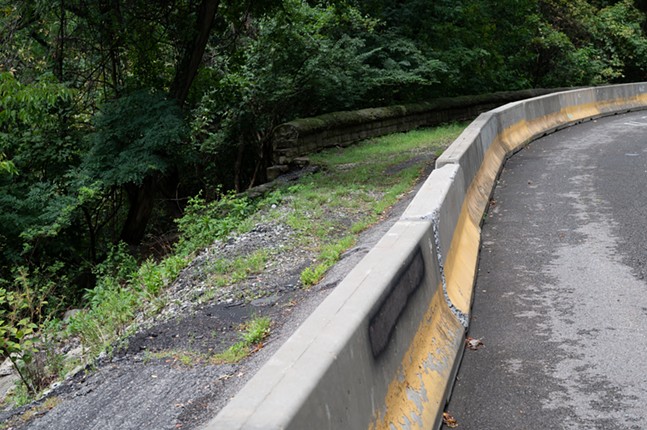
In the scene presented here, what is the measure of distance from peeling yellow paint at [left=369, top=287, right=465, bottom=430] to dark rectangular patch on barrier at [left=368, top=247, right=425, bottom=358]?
0.75 feet

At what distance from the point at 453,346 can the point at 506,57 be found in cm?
2721

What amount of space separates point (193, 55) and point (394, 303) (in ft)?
45.8

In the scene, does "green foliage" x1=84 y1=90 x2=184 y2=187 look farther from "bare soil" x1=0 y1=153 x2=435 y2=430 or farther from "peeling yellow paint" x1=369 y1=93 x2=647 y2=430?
"peeling yellow paint" x1=369 y1=93 x2=647 y2=430

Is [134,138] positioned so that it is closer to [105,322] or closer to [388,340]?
[105,322]

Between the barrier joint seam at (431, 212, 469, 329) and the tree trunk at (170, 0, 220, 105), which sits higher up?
the tree trunk at (170, 0, 220, 105)

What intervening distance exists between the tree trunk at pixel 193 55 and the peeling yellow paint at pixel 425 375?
12.7 meters

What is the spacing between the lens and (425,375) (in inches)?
179

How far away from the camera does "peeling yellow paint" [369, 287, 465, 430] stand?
3896mm

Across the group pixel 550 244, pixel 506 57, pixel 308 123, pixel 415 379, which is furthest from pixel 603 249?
pixel 506 57

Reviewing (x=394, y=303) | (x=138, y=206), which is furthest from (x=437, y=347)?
(x=138, y=206)

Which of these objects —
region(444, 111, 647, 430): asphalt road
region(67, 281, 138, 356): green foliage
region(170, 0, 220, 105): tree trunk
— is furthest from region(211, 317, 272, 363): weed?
region(170, 0, 220, 105): tree trunk

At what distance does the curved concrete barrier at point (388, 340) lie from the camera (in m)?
2.84

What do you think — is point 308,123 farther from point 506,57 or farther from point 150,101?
point 506,57

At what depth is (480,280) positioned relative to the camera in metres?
7.44
